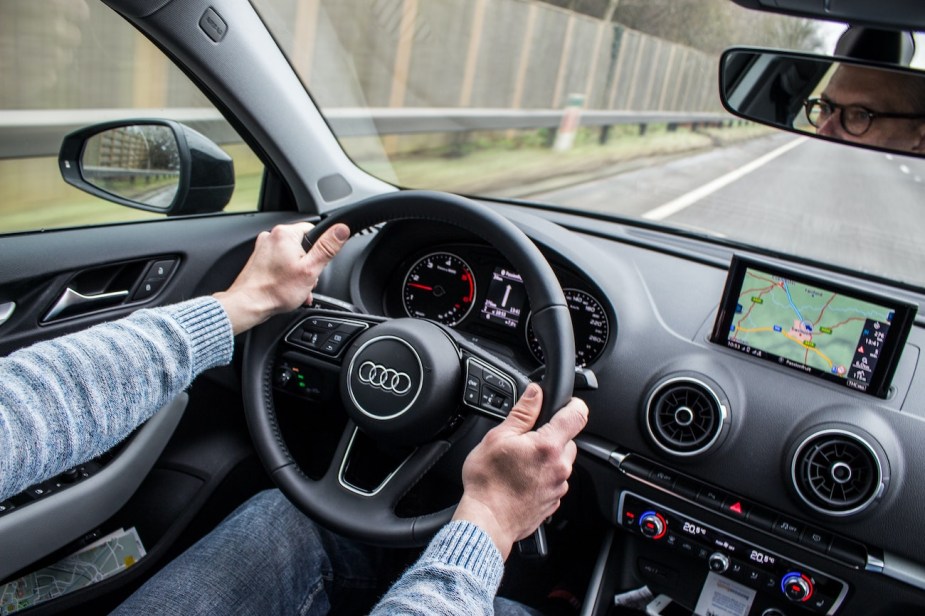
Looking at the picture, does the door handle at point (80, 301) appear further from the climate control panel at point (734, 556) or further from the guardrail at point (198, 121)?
the climate control panel at point (734, 556)

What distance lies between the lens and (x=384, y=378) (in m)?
1.91

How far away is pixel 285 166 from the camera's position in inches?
108

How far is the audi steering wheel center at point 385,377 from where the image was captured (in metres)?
1.87

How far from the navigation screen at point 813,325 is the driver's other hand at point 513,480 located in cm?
94

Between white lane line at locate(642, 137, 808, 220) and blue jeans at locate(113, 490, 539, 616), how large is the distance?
Answer: 1.60 m

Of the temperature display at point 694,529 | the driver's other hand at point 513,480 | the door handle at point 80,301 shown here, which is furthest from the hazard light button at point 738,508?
the door handle at point 80,301

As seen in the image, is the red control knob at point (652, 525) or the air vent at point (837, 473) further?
the red control knob at point (652, 525)

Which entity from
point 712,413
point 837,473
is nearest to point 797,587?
point 837,473

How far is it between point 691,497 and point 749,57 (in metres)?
1.22

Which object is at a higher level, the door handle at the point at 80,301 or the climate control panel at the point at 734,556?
the door handle at the point at 80,301

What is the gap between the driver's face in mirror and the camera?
176 centimetres

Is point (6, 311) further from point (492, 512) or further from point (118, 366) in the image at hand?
point (492, 512)

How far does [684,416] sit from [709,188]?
1855mm

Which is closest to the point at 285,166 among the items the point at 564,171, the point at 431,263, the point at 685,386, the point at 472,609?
the point at 431,263
